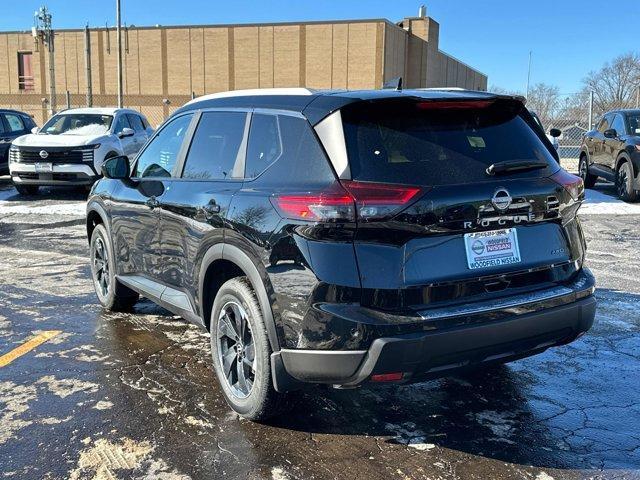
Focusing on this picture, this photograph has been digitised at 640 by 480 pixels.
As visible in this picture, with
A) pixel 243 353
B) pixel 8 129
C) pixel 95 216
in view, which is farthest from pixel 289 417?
pixel 8 129

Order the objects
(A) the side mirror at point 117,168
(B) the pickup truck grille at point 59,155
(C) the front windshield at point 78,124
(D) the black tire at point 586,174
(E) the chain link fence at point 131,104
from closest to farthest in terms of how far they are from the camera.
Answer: (A) the side mirror at point 117,168 → (B) the pickup truck grille at point 59,155 → (C) the front windshield at point 78,124 → (D) the black tire at point 586,174 → (E) the chain link fence at point 131,104

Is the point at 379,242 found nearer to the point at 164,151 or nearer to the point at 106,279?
the point at 164,151

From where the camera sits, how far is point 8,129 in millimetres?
16219

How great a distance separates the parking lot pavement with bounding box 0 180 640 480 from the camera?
10.5 feet

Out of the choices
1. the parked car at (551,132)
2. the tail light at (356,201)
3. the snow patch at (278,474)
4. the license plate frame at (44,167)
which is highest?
the parked car at (551,132)

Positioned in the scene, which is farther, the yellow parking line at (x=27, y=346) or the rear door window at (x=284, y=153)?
the yellow parking line at (x=27, y=346)

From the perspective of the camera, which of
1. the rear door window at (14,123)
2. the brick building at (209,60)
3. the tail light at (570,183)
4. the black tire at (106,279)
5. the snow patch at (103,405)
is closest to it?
the tail light at (570,183)

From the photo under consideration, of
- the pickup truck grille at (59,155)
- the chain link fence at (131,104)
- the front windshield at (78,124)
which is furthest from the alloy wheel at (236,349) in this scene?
the chain link fence at (131,104)

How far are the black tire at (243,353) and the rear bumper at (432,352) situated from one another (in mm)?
169

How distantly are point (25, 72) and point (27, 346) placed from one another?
Answer: 168 feet

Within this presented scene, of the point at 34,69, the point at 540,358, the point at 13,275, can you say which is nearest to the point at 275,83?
the point at 34,69

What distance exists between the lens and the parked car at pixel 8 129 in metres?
15.9

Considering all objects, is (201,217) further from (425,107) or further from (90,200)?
(90,200)

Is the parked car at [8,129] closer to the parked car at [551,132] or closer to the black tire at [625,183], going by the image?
the parked car at [551,132]
